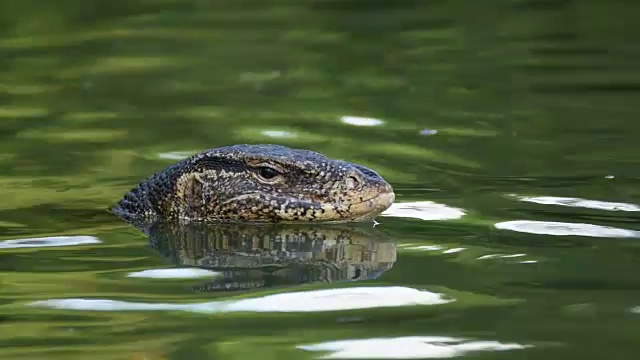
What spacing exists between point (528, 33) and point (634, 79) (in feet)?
16.8

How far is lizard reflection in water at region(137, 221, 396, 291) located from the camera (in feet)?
28.5

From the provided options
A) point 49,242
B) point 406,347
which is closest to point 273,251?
point 49,242

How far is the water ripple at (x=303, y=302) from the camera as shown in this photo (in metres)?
7.81

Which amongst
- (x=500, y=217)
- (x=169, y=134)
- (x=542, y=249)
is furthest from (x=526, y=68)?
(x=542, y=249)

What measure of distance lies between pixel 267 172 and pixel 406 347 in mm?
3893

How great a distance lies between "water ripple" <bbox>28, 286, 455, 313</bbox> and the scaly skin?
84.6 inches

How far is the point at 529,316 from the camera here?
295 inches

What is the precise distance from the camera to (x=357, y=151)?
14.0 meters

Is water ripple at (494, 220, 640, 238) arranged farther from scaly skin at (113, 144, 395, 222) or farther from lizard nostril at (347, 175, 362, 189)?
lizard nostril at (347, 175, 362, 189)

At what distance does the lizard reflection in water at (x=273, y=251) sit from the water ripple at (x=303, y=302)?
38cm

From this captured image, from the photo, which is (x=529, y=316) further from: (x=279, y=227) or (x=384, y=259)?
(x=279, y=227)

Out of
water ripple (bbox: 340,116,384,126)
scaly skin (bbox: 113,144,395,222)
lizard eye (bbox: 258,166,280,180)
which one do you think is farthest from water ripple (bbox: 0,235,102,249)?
water ripple (bbox: 340,116,384,126)

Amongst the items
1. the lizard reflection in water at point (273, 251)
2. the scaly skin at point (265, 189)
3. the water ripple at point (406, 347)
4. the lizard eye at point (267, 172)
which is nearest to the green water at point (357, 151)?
the water ripple at point (406, 347)

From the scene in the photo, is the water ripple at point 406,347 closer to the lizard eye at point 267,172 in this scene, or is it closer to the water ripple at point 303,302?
the water ripple at point 303,302
